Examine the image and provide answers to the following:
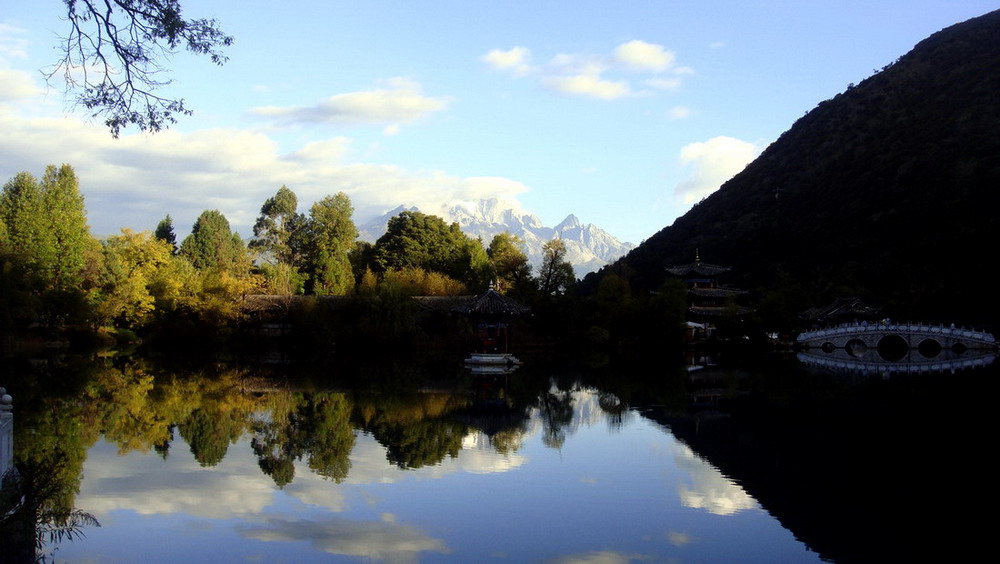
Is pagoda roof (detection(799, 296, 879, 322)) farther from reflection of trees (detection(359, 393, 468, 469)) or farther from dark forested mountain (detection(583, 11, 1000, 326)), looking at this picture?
reflection of trees (detection(359, 393, 468, 469))

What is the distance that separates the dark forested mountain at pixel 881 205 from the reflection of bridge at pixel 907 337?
2545 millimetres

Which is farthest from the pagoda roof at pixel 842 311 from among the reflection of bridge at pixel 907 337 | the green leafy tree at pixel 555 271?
the green leafy tree at pixel 555 271

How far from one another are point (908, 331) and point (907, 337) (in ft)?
5.86

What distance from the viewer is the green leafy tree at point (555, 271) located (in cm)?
5000

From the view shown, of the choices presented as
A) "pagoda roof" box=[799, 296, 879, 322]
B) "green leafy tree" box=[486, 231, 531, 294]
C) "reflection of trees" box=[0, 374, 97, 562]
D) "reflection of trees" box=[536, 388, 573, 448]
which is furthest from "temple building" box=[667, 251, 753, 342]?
"reflection of trees" box=[0, 374, 97, 562]

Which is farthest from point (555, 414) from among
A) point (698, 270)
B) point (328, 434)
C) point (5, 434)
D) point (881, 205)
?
point (881, 205)

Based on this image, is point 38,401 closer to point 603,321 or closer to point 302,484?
point 302,484

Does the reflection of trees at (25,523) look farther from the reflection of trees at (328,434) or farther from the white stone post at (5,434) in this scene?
the reflection of trees at (328,434)

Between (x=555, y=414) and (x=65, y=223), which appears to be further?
(x=65, y=223)

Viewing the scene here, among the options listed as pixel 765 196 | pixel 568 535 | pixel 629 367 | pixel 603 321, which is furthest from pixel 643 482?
pixel 765 196

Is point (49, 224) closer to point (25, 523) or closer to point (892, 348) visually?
point (25, 523)

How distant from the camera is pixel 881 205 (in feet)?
233

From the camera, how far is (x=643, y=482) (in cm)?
1243

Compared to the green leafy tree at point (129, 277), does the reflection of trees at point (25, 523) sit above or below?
below
